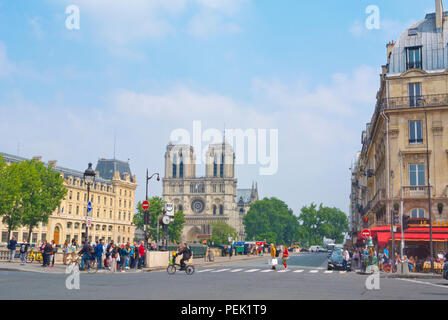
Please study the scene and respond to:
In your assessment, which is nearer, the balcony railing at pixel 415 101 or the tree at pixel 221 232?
the balcony railing at pixel 415 101

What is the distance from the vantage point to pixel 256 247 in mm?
82750

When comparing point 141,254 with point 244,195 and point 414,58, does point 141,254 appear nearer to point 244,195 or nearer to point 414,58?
point 414,58

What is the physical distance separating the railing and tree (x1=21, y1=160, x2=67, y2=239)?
4139 centimetres

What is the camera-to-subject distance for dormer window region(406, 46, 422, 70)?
3925 cm

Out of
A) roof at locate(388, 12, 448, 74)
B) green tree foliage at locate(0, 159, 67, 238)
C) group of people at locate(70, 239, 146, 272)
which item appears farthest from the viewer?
green tree foliage at locate(0, 159, 67, 238)

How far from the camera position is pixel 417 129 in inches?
1474

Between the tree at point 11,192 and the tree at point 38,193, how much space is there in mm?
809

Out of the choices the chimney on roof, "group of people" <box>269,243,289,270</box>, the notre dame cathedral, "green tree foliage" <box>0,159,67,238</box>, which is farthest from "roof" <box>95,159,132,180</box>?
the chimney on roof

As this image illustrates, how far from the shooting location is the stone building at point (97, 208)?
286ft

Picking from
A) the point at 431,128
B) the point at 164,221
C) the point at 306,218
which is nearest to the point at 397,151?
the point at 431,128

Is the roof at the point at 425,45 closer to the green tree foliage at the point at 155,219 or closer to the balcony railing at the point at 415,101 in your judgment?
the balcony railing at the point at 415,101

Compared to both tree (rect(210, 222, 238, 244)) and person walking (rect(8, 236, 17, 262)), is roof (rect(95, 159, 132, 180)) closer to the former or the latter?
tree (rect(210, 222, 238, 244))

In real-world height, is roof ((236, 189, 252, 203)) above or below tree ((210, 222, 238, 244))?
above

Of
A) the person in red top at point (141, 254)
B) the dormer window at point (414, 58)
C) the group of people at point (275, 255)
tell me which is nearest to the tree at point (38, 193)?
the person in red top at point (141, 254)
